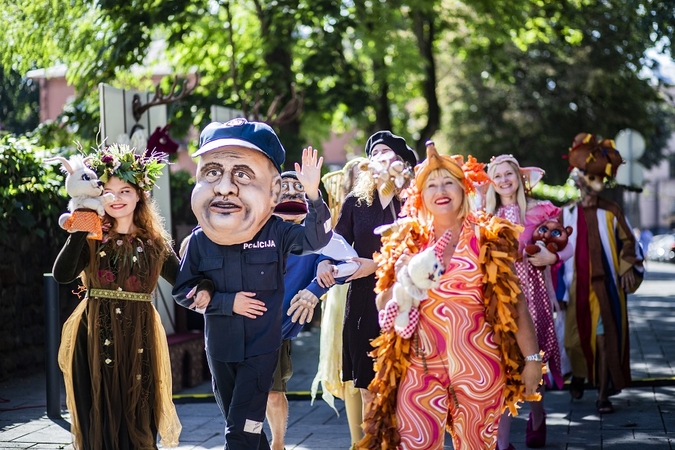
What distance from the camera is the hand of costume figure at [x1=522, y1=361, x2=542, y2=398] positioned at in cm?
446

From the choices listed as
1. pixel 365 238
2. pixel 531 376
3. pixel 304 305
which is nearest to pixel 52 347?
pixel 365 238

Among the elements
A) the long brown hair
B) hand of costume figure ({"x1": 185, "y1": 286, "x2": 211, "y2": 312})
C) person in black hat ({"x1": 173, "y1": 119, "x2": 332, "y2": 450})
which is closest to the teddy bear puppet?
the long brown hair

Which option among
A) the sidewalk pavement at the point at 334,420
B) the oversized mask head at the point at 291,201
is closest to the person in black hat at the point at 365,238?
the oversized mask head at the point at 291,201

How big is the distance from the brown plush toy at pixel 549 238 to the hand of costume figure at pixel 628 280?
116cm

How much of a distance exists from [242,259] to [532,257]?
2636 mm

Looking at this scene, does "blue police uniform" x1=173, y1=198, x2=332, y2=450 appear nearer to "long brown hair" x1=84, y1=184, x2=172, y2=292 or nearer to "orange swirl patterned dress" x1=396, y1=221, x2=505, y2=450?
"long brown hair" x1=84, y1=184, x2=172, y2=292

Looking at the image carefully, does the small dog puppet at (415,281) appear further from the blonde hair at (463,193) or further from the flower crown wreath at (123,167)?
the flower crown wreath at (123,167)

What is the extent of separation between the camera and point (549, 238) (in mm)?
6699

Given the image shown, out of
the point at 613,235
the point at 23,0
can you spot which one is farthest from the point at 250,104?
the point at 613,235

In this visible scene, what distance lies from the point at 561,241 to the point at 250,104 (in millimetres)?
7644

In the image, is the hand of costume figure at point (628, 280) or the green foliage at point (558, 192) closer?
the hand of costume figure at point (628, 280)

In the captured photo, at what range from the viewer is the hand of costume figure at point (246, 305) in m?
4.62

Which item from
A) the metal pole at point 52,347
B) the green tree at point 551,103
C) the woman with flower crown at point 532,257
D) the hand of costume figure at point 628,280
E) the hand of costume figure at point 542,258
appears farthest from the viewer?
the green tree at point 551,103

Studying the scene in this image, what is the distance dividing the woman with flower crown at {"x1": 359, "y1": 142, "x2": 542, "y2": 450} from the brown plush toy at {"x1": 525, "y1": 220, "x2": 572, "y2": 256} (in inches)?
82.2
